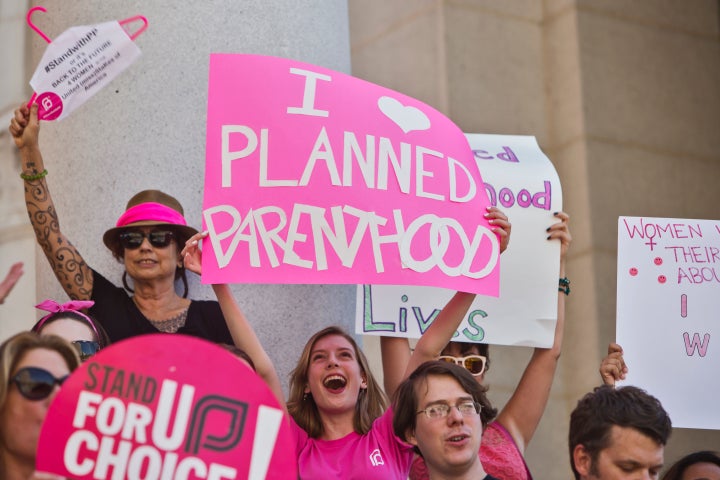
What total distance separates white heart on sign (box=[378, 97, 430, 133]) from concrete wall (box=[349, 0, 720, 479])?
4010 millimetres

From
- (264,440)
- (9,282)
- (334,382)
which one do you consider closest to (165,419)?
(264,440)

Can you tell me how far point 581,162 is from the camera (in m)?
9.88

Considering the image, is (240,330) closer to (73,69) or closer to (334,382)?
(334,382)

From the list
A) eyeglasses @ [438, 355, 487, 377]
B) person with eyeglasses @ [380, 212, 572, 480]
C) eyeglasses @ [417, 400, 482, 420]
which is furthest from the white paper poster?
eyeglasses @ [417, 400, 482, 420]

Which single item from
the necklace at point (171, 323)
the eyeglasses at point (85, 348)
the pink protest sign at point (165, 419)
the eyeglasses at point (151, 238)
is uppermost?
the eyeglasses at point (151, 238)

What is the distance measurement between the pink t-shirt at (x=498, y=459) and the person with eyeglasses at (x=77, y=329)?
1273 millimetres

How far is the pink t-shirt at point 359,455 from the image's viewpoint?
506 centimetres

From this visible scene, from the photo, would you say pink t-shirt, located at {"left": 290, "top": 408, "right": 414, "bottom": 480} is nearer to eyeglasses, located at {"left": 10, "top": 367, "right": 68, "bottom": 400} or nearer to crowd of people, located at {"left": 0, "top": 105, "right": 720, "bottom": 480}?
crowd of people, located at {"left": 0, "top": 105, "right": 720, "bottom": 480}

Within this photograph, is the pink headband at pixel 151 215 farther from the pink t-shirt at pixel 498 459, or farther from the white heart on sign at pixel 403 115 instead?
the pink t-shirt at pixel 498 459

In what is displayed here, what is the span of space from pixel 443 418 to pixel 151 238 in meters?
1.60

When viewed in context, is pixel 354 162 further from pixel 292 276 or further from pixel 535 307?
pixel 535 307

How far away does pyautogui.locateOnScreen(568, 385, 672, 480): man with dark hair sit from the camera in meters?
4.69

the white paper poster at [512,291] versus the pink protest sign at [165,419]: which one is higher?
the white paper poster at [512,291]

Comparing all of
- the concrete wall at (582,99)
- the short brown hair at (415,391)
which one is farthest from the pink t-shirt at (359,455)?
the concrete wall at (582,99)
